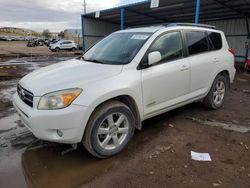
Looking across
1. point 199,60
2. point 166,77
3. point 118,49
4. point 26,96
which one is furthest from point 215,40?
point 26,96

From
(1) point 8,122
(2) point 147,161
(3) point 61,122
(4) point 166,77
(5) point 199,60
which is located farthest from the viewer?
(1) point 8,122

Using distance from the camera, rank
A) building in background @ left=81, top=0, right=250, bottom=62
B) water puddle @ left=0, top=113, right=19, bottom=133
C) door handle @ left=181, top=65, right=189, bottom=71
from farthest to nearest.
Result: building in background @ left=81, top=0, right=250, bottom=62
water puddle @ left=0, top=113, right=19, bottom=133
door handle @ left=181, top=65, right=189, bottom=71

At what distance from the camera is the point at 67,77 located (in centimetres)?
311

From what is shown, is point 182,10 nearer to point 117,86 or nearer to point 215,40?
point 215,40

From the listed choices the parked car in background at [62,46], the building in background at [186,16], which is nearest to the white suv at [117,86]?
the building in background at [186,16]

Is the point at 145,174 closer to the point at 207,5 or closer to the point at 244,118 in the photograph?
the point at 244,118

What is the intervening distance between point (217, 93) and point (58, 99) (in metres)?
3.81

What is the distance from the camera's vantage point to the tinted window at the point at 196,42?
14.2ft

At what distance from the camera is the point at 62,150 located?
3520mm

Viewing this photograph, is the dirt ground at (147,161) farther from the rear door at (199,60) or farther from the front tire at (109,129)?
the rear door at (199,60)

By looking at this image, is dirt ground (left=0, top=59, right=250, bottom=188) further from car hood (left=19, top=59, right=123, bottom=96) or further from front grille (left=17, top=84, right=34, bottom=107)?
Result: car hood (left=19, top=59, right=123, bottom=96)

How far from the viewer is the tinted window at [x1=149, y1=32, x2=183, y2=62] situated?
3.79m

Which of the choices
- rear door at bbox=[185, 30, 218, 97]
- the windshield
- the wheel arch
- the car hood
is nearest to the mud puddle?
the wheel arch

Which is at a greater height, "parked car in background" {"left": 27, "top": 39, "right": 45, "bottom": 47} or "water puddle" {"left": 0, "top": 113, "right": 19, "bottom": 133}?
"parked car in background" {"left": 27, "top": 39, "right": 45, "bottom": 47}
